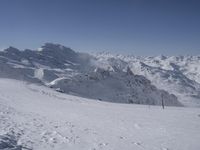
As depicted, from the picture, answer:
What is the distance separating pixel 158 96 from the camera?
175875mm

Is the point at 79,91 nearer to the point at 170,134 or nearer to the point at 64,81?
the point at 64,81

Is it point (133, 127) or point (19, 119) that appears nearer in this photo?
point (19, 119)

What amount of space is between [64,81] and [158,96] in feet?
218

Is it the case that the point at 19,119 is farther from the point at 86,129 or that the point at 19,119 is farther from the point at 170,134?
the point at 170,134

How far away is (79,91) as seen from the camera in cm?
15088

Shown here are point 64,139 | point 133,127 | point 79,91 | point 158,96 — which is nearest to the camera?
point 64,139

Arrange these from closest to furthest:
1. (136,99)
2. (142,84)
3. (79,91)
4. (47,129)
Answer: (47,129) < (79,91) < (136,99) < (142,84)

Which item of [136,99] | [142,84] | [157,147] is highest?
[142,84]

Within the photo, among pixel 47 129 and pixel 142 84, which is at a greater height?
pixel 142 84

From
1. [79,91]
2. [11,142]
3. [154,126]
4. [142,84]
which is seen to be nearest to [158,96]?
[142,84]

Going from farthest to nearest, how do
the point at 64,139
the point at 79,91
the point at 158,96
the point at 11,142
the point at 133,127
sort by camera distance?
the point at 158,96 < the point at 79,91 < the point at 133,127 < the point at 64,139 < the point at 11,142

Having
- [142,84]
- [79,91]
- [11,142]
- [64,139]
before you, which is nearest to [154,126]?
[64,139]

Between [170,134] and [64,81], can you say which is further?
[64,81]

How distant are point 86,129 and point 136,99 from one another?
145 meters
